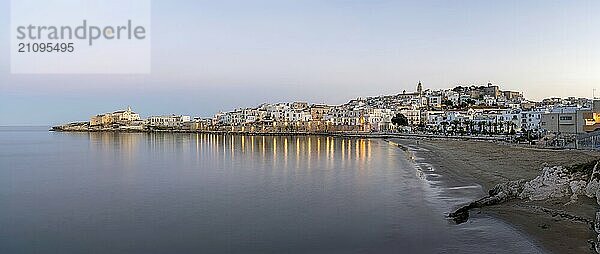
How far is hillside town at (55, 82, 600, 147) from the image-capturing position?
122 ft

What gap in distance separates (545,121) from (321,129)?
58874mm

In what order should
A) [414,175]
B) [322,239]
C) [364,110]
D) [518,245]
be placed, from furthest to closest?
1. [364,110]
2. [414,175]
3. [322,239]
4. [518,245]

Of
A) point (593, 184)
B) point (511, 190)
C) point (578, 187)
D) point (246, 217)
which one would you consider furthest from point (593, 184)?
point (246, 217)

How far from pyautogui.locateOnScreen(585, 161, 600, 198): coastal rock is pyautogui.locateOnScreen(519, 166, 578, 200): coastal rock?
17.8 inches

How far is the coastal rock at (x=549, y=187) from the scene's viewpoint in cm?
1034

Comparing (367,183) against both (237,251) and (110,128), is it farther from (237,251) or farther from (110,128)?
(110,128)

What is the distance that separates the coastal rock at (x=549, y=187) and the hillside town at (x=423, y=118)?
21.3m

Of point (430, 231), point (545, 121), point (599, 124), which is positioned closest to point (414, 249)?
point (430, 231)

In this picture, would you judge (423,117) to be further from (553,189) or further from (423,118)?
(553,189)

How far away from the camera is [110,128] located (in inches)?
5231

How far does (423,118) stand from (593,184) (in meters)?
73.9

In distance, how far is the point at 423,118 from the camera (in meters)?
82.1

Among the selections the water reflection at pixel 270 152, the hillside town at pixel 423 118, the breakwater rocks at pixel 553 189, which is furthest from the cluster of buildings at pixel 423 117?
the breakwater rocks at pixel 553 189

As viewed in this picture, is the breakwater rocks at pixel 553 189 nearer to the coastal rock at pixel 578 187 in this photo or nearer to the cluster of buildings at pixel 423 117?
the coastal rock at pixel 578 187
